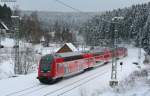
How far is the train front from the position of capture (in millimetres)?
34284

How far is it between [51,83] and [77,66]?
27.9ft

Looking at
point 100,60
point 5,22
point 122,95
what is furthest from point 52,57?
point 5,22

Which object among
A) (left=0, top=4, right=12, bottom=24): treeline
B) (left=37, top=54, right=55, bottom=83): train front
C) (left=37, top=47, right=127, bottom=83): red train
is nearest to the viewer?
(left=37, top=54, right=55, bottom=83): train front

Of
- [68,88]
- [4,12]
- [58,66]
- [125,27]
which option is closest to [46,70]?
[58,66]

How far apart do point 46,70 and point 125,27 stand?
10523cm

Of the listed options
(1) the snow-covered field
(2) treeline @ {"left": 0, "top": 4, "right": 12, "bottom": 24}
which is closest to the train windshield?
(1) the snow-covered field

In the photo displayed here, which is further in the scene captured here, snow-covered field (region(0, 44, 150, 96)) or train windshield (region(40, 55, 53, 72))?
train windshield (region(40, 55, 53, 72))

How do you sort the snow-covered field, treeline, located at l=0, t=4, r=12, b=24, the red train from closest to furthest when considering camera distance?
the snow-covered field, the red train, treeline, located at l=0, t=4, r=12, b=24

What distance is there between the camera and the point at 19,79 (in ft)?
119

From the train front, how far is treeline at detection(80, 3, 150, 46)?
279 feet

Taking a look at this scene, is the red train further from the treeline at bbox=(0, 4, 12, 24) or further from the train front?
the treeline at bbox=(0, 4, 12, 24)

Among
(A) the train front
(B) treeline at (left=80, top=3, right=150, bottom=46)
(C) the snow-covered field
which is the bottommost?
(C) the snow-covered field

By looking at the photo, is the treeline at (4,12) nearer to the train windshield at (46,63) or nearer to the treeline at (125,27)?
the treeline at (125,27)

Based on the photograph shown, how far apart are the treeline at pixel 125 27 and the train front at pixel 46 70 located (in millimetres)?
85171
